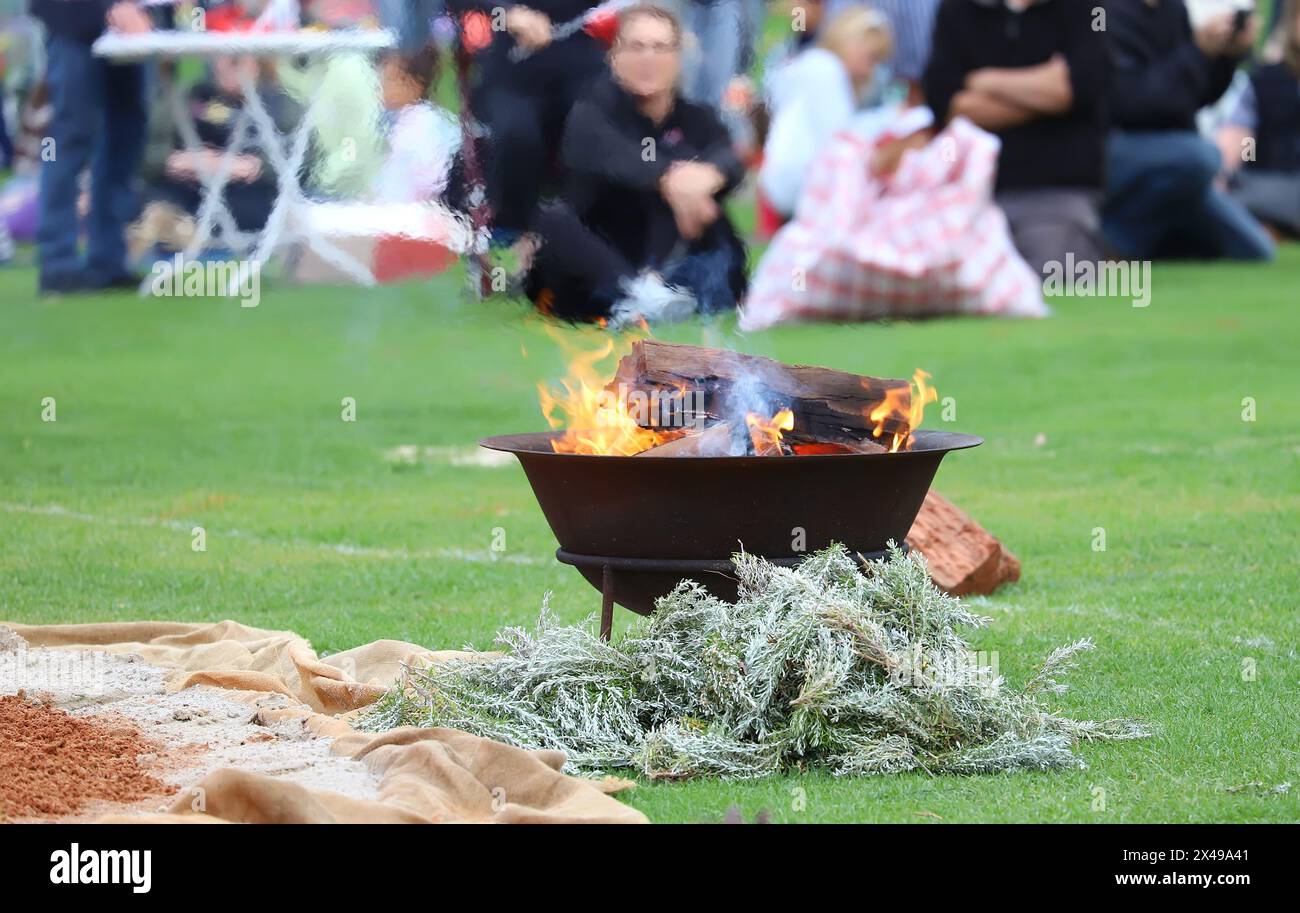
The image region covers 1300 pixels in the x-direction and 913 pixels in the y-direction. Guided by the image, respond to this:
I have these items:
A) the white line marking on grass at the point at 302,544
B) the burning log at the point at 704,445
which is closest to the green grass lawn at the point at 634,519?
the white line marking on grass at the point at 302,544

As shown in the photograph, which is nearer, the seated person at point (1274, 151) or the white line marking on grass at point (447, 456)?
the white line marking on grass at point (447, 456)

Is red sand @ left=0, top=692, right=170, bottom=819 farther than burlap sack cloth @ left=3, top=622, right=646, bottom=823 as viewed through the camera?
Yes

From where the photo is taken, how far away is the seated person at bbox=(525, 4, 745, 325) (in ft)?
26.2

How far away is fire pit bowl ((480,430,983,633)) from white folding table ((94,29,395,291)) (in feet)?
28.4

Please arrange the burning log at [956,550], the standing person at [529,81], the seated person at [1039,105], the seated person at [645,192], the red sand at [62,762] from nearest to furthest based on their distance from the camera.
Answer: the red sand at [62,762] < the burning log at [956,550] < the seated person at [645,192] < the standing person at [529,81] < the seated person at [1039,105]

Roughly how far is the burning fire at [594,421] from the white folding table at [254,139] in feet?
26.4

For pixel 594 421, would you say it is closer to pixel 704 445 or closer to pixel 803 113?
pixel 704 445

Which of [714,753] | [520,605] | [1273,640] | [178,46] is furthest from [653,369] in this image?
[178,46]

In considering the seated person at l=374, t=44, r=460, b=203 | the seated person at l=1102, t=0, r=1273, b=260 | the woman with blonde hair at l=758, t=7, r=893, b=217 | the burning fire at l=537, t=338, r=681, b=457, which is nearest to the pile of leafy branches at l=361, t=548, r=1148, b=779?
the burning fire at l=537, t=338, r=681, b=457

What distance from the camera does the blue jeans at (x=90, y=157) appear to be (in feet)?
47.6

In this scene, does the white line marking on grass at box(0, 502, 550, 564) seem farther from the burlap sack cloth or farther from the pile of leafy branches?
the pile of leafy branches

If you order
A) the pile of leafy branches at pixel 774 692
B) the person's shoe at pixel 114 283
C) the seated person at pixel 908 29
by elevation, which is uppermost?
the seated person at pixel 908 29

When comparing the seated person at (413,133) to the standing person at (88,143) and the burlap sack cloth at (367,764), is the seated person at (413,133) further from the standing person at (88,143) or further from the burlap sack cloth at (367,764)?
the standing person at (88,143)

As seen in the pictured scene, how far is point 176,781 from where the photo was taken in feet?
A: 13.5
